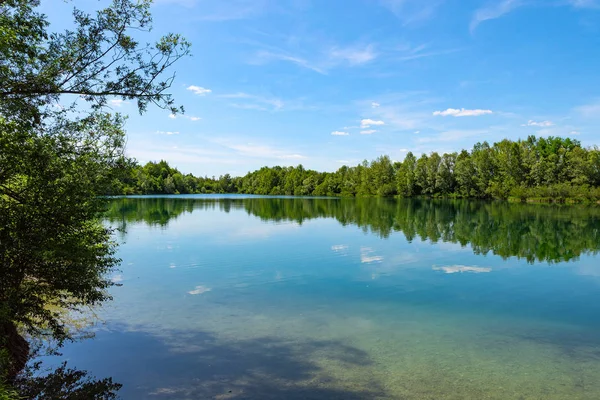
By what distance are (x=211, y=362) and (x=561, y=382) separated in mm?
7737

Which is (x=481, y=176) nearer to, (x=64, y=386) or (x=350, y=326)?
(x=350, y=326)

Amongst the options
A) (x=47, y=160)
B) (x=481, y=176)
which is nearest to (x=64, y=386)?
(x=47, y=160)

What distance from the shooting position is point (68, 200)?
25.7 ft

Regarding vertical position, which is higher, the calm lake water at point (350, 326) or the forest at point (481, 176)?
the forest at point (481, 176)

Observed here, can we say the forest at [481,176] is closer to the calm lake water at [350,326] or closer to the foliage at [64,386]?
the calm lake water at [350,326]

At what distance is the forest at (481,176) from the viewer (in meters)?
85.6

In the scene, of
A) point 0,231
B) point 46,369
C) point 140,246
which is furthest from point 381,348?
point 140,246

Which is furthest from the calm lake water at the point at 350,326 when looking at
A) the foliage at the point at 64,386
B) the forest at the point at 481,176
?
the forest at the point at 481,176

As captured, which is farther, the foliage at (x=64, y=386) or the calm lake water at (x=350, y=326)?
the calm lake water at (x=350, y=326)

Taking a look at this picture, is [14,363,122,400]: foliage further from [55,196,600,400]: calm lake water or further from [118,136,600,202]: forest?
[118,136,600,202]: forest

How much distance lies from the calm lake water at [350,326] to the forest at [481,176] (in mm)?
49600

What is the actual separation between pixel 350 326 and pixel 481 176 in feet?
345

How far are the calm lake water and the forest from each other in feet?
163

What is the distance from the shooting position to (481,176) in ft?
342
